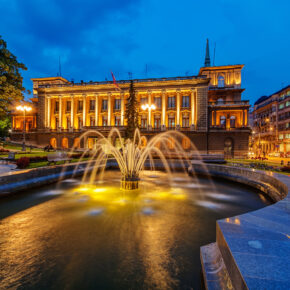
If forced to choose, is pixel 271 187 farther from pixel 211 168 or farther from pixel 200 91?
pixel 200 91

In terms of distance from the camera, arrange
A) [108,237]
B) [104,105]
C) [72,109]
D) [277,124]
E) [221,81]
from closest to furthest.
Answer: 1. [108,237]
2. [221,81]
3. [72,109]
4. [104,105]
5. [277,124]

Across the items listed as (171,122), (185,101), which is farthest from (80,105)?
(185,101)

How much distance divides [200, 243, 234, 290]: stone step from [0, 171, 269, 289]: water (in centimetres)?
56

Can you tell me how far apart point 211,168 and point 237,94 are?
34065 mm

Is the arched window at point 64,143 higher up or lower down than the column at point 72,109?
lower down

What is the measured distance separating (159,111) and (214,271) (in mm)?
44556

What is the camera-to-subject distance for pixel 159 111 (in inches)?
1828

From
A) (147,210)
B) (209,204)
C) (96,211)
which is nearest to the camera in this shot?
(96,211)

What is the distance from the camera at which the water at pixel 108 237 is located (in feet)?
12.7

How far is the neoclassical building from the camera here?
4075cm

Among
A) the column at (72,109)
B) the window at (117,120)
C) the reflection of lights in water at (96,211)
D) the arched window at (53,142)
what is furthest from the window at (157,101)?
the reflection of lights in water at (96,211)

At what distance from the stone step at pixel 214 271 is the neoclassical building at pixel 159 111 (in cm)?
3605

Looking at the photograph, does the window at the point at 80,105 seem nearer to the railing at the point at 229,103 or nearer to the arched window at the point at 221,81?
the railing at the point at 229,103

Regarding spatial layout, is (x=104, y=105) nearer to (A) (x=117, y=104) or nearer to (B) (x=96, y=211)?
(A) (x=117, y=104)
